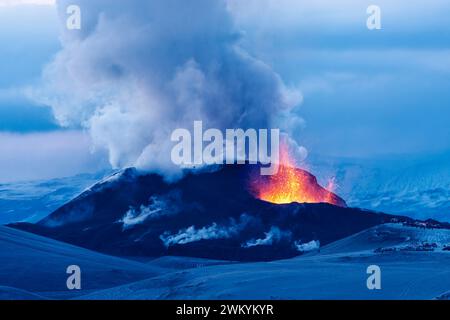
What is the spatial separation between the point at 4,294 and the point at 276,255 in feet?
328

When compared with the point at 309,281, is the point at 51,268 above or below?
above

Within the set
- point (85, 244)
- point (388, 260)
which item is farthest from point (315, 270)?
point (85, 244)

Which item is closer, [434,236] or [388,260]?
[388,260]

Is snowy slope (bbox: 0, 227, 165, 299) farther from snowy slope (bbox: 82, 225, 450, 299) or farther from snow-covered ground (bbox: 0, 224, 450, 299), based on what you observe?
snowy slope (bbox: 82, 225, 450, 299)

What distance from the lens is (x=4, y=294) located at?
86125 mm

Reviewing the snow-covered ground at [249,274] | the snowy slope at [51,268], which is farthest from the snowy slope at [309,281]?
the snowy slope at [51,268]

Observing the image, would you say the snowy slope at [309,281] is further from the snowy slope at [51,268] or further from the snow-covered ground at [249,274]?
the snowy slope at [51,268]

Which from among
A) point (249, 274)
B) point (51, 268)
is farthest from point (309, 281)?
point (51, 268)

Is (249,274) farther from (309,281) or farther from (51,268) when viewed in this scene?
(51,268)

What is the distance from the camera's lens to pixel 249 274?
332 feet

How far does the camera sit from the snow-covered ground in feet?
289

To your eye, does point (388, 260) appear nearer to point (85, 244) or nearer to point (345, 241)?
point (345, 241)

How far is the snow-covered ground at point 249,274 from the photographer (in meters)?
88.1

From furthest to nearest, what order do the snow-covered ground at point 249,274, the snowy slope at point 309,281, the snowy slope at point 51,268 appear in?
the snowy slope at point 51,268 < the snow-covered ground at point 249,274 < the snowy slope at point 309,281
